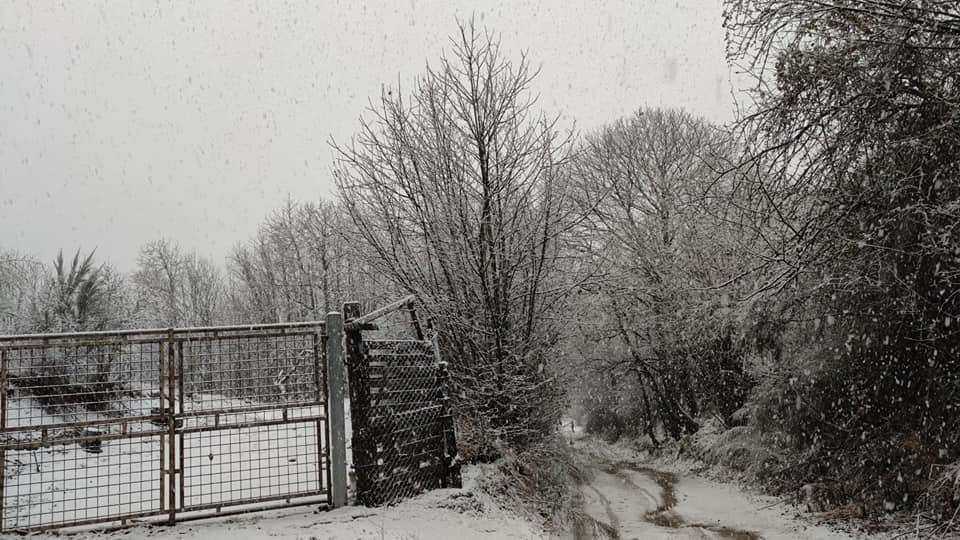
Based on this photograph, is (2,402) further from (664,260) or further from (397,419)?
(664,260)

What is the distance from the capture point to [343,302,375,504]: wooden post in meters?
6.41

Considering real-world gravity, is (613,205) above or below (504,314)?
above

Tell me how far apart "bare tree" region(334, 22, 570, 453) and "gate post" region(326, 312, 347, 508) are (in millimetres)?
3012

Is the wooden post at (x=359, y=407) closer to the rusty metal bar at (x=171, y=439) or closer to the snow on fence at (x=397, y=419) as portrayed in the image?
the snow on fence at (x=397, y=419)

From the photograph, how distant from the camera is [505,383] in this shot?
9617mm

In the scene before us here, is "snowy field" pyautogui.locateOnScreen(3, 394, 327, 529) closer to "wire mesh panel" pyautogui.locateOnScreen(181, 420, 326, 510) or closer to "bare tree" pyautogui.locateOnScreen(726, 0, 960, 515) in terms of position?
"wire mesh panel" pyautogui.locateOnScreen(181, 420, 326, 510)

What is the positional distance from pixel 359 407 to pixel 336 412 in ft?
0.77

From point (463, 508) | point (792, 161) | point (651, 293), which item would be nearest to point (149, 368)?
point (463, 508)

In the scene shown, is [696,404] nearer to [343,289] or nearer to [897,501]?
[897,501]

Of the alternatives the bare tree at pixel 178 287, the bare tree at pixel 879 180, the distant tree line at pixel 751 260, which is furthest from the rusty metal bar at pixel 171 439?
the bare tree at pixel 178 287

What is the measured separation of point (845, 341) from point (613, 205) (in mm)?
13611

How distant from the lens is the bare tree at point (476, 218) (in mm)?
9805

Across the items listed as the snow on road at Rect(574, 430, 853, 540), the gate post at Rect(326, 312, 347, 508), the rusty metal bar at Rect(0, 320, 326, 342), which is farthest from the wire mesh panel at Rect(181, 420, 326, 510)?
the snow on road at Rect(574, 430, 853, 540)

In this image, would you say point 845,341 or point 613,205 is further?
point 613,205
